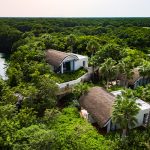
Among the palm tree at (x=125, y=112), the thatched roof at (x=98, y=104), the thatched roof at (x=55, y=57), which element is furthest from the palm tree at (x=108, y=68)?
the palm tree at (x=125, y=112)

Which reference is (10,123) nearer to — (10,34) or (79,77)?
(79,77)

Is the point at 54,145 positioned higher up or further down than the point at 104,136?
higher up

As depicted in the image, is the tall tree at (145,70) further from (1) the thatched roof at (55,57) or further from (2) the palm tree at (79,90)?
(1) the thatched roof at (55,57)

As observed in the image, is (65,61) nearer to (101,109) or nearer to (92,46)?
(92,46)

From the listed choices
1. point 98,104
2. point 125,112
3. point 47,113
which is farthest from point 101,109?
point 47,113

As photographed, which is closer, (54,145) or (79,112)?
(54,145)

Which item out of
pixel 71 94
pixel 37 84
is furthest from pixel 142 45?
pixel 37 84

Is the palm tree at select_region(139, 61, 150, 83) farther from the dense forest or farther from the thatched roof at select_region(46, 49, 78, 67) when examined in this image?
the thatched roof at select_region(46, 49, 78, 67)
